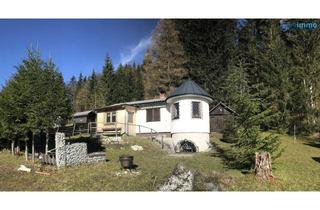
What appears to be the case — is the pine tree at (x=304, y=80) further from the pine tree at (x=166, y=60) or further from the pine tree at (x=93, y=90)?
the pine tree at (x=93, y=90)

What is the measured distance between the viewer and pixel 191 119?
1410 cm

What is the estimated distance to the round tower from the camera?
1399cm

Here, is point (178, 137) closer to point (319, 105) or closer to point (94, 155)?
point (94, 155)

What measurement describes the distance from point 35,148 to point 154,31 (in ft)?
23.8

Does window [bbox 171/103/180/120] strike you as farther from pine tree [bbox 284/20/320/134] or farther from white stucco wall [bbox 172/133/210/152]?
pine tree [bbox 284/20/320/134]

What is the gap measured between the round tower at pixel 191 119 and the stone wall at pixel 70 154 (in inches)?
173

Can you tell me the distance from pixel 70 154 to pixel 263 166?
6639 millimetres

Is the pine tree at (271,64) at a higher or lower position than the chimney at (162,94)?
higher

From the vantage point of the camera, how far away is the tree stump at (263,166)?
356 inches

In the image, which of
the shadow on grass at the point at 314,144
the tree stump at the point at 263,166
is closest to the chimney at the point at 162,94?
the shadow on grass at the point at 314,144

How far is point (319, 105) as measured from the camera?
622 inches

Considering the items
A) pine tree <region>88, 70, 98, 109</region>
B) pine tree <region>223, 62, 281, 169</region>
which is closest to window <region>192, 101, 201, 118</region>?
pine tree <region>223, 62, 281, 169</region>

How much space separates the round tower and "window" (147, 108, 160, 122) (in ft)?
7.31

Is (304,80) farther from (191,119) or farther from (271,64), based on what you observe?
(191,119)
